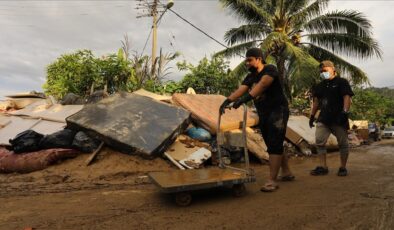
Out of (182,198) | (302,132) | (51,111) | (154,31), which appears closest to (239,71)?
(302,132)

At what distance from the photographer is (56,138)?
6.06m

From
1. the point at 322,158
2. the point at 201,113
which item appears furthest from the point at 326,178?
the point at 201,113

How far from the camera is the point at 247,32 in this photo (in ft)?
50.2

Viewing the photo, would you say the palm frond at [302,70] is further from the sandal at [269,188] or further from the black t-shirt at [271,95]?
the sandal at [269,188]

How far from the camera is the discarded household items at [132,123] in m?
5.67

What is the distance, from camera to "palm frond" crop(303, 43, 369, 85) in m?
15.0

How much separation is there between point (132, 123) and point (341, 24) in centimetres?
1213

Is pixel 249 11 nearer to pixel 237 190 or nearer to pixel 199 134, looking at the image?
pixel 199 134

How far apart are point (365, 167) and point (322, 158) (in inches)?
48.4

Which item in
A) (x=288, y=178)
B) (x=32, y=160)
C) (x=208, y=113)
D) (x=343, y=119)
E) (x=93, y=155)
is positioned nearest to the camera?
(x=288, y=178)

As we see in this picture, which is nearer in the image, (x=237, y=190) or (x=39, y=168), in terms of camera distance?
(x=237, y=190)

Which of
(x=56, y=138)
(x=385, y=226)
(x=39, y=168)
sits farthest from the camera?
(x=56, y=138)

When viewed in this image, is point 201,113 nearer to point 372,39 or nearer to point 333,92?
point 333,92

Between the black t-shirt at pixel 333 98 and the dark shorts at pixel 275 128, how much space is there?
47.2 inches
